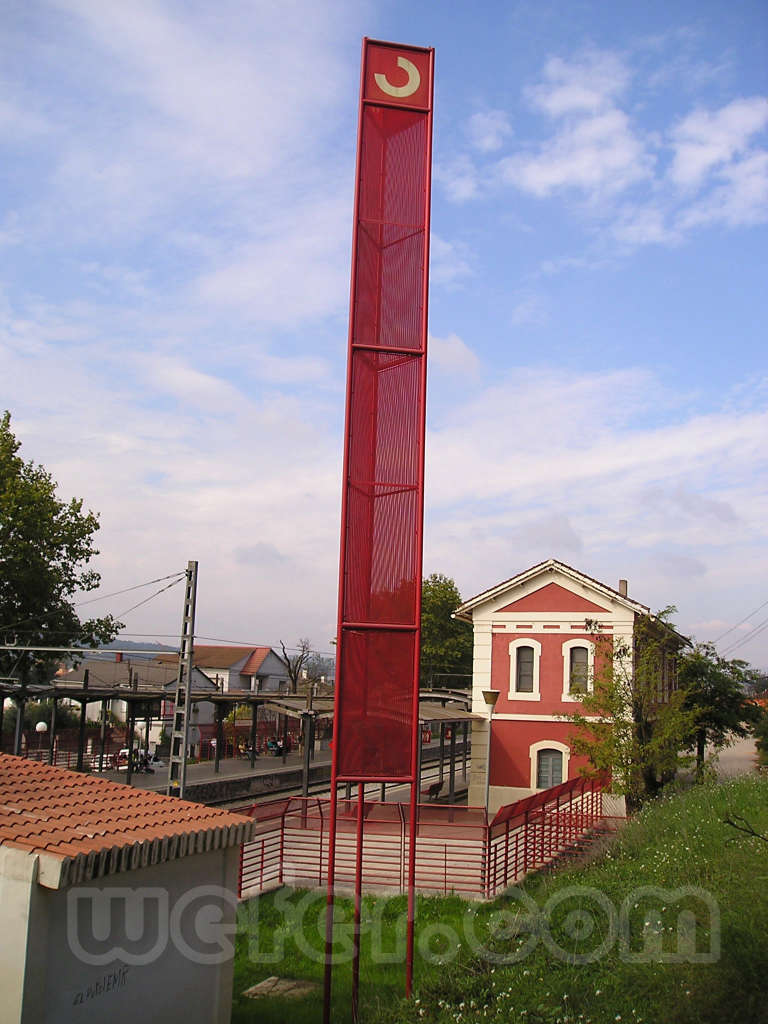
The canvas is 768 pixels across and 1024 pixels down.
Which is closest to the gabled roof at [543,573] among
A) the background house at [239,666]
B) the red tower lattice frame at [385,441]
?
the red tower lattice frame at [385,441]

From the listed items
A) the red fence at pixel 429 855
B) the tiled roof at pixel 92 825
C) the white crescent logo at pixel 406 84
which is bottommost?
the red fence at pixel 429 855

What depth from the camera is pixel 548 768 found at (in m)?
26.0

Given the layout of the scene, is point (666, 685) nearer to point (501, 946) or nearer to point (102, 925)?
point (501, 946)

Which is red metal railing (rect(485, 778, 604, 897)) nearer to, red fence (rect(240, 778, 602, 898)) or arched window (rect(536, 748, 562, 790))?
red fence (rect(240, 778, 602, 898))

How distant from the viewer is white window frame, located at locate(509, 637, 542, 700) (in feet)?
87.0

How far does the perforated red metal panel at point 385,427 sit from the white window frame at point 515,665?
1727 cm

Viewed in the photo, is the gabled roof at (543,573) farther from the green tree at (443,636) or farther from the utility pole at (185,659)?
the green tree at (443,636)

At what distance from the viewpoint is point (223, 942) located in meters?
8.61

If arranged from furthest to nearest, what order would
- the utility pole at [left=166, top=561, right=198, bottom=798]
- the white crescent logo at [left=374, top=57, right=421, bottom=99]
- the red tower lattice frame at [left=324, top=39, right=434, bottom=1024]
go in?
the utility pole at [left=166, top=561, right=198, bottom=798] → the white crescent logo at [left=374, top=57, right=421, bottom=99] → the red tower lattice frame at [left=324, top=39, right=434, bottom=1024]

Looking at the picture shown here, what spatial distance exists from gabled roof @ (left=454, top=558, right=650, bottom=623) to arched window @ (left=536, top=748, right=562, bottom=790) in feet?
15.2

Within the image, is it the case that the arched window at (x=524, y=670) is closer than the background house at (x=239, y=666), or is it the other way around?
the arched window at (x=524, y=670)

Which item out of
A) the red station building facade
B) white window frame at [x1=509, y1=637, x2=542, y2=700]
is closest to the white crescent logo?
the red station building facade

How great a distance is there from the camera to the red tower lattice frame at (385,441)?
9688 millimetres

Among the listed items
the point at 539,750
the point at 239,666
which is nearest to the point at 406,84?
the point at 539,750
